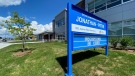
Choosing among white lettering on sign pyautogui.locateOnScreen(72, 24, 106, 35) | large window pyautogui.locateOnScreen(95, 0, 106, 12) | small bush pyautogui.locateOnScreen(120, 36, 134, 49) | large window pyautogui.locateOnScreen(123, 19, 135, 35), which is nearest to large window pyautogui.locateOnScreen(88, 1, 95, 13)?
large window pyautogui.locateOnScreen(95, 0, 106, 12)

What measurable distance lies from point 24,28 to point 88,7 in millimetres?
10753

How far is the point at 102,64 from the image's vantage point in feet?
18.4

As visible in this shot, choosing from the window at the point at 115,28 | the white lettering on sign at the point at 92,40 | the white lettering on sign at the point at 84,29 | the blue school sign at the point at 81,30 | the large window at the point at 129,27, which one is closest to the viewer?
the blue school sign at the point at 81,30

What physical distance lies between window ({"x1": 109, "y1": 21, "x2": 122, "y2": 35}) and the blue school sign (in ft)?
22.6

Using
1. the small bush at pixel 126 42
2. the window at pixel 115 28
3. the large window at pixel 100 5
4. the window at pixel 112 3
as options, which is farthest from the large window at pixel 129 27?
the large window at pixel 100 5

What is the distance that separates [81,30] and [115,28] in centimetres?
958

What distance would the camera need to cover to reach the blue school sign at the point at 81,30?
14.2ft

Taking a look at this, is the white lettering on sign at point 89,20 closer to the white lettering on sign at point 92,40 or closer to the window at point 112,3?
the white lettering on sign at point 92,40

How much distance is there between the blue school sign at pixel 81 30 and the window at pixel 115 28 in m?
6.89

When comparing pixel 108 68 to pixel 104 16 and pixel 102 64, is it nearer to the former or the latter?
pixel 102 64

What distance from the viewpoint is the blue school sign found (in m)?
4.34

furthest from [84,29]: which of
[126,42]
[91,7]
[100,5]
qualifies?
[91,7]

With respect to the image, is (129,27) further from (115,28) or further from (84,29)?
(84,29)

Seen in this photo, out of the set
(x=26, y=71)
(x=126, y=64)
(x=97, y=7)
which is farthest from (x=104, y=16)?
(x=26, y=71)
